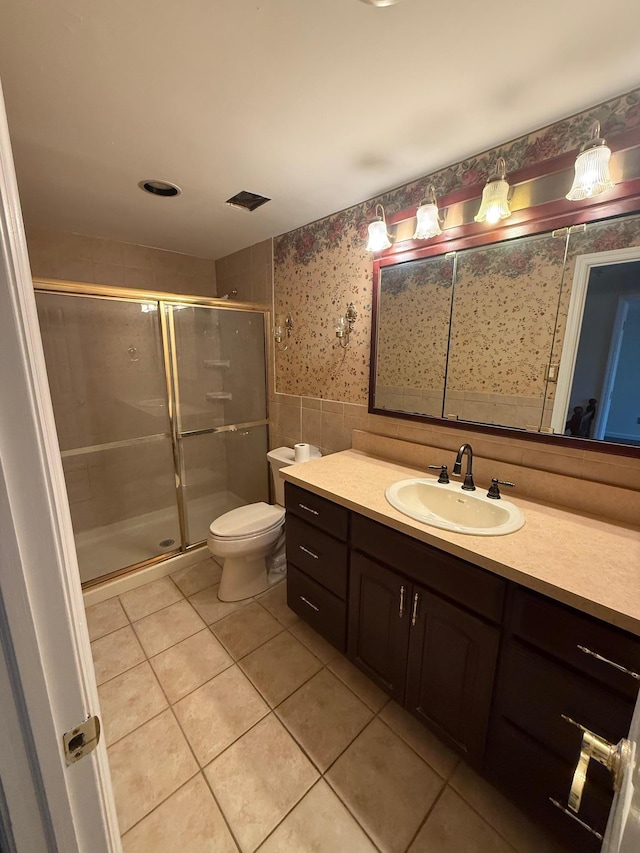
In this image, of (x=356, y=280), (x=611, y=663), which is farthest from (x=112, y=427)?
(x=611, y=663)

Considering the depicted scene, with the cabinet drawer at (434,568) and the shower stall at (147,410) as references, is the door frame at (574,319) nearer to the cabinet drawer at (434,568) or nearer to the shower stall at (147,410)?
the cabinet drawer at (434,568)

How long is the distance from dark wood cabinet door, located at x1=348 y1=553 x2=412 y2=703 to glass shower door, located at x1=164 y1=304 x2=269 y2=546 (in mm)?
1460

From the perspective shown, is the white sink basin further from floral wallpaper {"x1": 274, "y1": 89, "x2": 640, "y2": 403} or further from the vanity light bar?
the vanity light bar

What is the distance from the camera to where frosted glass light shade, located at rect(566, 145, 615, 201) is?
3.50 feet

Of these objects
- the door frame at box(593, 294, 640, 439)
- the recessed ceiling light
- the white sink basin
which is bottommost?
the white sink basin

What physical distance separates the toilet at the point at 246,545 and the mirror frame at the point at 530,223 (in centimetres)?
101

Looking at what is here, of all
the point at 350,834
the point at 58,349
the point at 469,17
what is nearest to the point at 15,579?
the point at 350,834

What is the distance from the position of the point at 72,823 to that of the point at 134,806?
0.92m

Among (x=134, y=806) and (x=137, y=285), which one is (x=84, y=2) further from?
(x=134, y=806)

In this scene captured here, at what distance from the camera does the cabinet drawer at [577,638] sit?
0.80m

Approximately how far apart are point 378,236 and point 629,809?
1.82 metres

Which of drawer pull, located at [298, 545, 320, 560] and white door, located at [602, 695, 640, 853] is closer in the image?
white door, located at [602, 695, 640, 853]

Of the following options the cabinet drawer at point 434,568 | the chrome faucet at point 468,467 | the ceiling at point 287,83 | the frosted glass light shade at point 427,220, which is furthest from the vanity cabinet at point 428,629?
the ceiling at point 287,83

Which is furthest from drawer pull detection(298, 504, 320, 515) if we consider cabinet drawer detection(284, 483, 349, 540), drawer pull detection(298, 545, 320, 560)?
drawer pull detection(298, 545, 320, 560)
